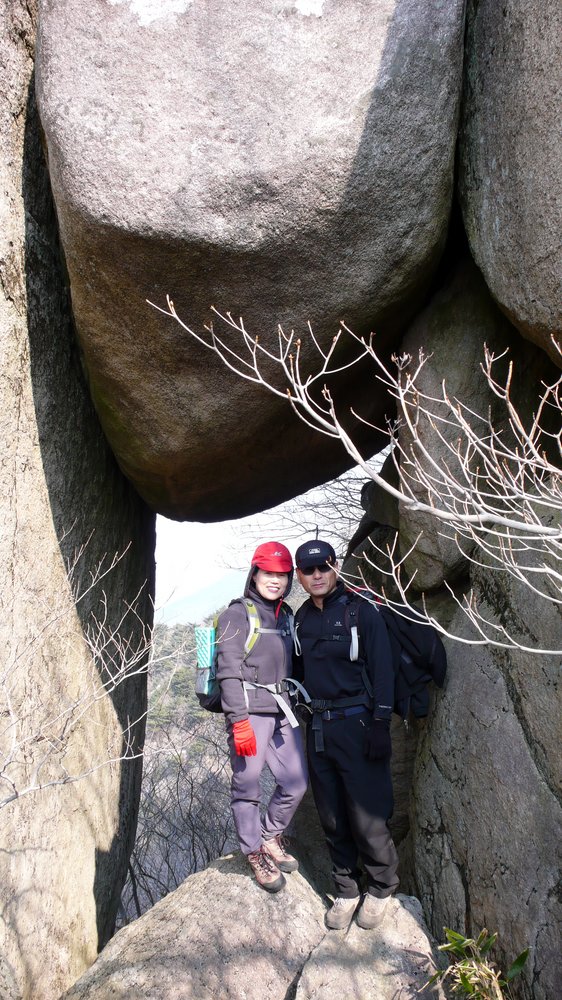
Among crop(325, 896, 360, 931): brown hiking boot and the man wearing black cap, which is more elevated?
the man wearing black cap

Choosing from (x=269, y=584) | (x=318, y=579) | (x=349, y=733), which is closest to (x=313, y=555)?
(x=318, y=579)

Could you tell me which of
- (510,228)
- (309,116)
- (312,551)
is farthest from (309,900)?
(309,116)

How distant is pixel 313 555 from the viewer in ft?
14.0

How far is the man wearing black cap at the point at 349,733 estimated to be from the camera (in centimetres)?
398

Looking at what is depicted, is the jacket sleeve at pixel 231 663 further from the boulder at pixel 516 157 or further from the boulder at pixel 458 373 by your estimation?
the boulder at pixel 516 157

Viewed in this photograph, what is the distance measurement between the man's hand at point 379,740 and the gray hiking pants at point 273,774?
509 mm

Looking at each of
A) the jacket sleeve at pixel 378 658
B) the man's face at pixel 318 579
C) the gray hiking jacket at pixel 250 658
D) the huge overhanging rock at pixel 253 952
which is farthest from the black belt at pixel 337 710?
the huge overhanging rock at pixel 253 952

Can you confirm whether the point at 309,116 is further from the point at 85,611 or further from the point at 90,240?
the point at 85,611

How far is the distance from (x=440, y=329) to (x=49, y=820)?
384 cm

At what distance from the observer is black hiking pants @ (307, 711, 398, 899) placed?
3.99 m

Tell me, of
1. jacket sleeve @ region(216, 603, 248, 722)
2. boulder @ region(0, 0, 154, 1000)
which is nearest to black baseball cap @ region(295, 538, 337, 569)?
jacket sleeve @ region(216, 603, 248, 722)

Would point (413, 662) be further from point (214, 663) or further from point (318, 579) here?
point (214, 663)

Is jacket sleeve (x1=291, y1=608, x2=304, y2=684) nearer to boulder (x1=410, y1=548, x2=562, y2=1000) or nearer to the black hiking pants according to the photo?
the black hiking pants

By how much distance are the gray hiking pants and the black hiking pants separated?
123 millimetres
